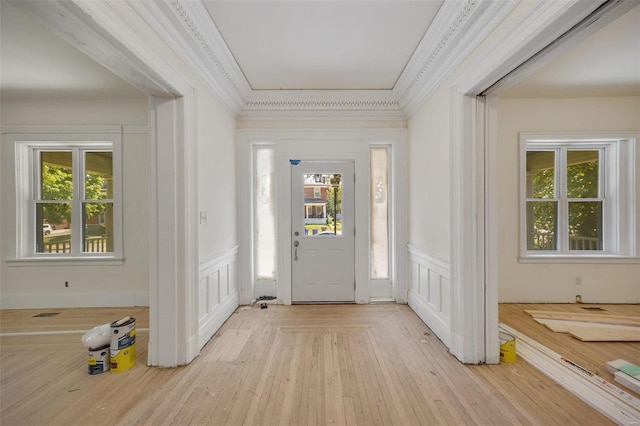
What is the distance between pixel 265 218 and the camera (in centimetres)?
424

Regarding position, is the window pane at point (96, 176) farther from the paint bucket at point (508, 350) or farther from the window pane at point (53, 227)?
the paint bucket at point (508, 350)

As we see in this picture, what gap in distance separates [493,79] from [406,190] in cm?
194

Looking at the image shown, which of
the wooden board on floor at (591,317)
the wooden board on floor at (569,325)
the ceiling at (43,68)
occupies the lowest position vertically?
the wooden board on floor at (569,325)

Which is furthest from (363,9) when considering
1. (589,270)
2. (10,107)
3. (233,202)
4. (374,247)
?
→ (10,107)

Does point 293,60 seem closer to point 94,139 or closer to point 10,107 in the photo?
point 94,139

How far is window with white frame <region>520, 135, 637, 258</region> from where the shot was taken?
156 inches

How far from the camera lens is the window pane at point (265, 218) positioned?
4227mm

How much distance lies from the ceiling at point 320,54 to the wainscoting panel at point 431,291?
208 cm

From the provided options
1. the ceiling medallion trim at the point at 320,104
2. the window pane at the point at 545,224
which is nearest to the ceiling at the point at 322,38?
the ceiling medallion trim at the point at 320,104

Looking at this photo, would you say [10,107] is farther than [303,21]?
Yes

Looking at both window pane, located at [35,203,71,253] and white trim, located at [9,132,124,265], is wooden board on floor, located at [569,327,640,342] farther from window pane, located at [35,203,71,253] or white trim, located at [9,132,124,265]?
window pane, located at [35,203,71,253]

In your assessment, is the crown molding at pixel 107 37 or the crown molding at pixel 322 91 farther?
the crown molding at pixel 322 91

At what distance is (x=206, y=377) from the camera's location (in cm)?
227

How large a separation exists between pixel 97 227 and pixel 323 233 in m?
3.27
